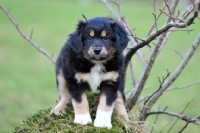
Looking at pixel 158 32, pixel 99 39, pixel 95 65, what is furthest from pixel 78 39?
pixel 158 32

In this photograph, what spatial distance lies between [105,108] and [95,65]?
0.61 m

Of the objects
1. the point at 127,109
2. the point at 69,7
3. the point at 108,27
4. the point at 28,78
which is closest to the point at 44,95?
the point at 28,78

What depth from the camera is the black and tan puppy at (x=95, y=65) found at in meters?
5.56

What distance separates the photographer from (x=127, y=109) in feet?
21.7

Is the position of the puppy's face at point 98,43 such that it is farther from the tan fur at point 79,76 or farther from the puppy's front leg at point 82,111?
the puppy's front leg at point 82,111

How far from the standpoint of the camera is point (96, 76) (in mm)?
5719

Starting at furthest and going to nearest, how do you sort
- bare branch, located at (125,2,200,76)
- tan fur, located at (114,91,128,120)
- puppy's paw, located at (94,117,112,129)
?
tan fur, located at (114,91,128,120), puppy's paw, located at (94,117,112,129), bare branch, located at (125,2,200,76)

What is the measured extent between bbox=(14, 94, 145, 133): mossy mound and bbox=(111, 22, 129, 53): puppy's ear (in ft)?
3.19

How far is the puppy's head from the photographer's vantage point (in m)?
5.52

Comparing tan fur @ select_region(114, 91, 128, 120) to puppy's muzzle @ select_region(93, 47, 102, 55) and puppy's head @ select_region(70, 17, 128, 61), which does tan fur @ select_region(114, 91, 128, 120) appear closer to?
puppy's head @ select_region(70, 17, 128, 61)

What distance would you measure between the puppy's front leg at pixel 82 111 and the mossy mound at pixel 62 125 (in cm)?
9

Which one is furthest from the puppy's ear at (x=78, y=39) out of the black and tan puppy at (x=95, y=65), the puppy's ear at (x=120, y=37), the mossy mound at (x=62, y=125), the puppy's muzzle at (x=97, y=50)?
the mossy mound at (x=62, y=125)

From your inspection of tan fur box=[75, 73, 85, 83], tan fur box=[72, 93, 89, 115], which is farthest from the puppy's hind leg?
tan fur box=[75, 73, 85, 83]

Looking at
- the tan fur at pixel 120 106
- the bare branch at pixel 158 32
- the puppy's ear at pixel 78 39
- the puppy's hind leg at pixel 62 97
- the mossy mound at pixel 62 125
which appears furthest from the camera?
the tan fur at pixel 120 106
